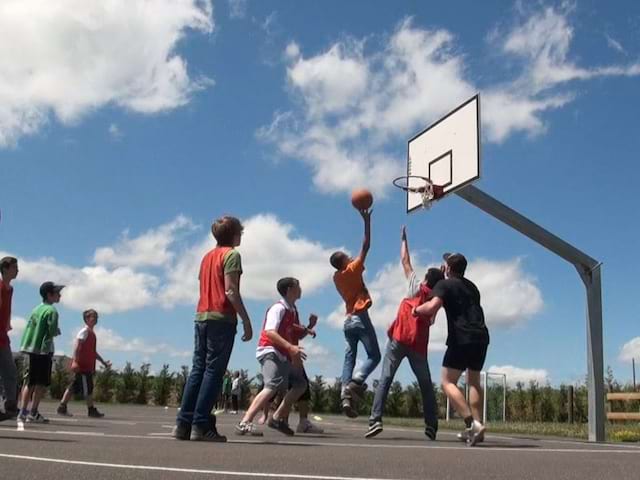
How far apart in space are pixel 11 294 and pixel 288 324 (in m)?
2.81

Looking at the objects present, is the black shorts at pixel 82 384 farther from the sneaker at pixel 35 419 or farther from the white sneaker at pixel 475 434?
the white sneaker at pixel 475 434

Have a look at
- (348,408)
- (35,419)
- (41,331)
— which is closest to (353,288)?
(348,408)

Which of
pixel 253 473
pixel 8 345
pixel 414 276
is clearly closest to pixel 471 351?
pixel 414 276

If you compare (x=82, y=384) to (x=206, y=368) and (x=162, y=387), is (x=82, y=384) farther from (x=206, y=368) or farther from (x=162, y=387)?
(x=162, y=387)

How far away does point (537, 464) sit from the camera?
219 inches

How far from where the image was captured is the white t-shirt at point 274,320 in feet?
26.4

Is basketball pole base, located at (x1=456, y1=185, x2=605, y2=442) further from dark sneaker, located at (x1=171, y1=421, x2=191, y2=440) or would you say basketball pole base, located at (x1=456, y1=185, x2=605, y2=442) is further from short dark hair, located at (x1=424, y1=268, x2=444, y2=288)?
dark sneaker, located at (x1=171, y1=421, x2=191, y2=440)

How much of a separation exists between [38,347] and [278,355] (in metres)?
3.61

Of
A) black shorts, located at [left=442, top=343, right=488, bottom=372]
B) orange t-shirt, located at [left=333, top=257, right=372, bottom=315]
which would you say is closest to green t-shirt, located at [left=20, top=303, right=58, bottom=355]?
orange t-shirt, located at [left=333, top=257, right=372, bottom=315]

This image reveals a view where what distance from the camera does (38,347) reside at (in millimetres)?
9992

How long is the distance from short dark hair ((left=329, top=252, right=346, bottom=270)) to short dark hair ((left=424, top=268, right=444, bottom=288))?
1264 mm

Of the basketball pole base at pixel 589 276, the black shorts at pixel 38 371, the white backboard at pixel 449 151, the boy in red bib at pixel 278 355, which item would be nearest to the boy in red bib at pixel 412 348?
the boy in red bib at pixel 278 355

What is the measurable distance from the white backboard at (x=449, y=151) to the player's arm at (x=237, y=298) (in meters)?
5.79

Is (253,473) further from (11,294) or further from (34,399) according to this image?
(34,399)
